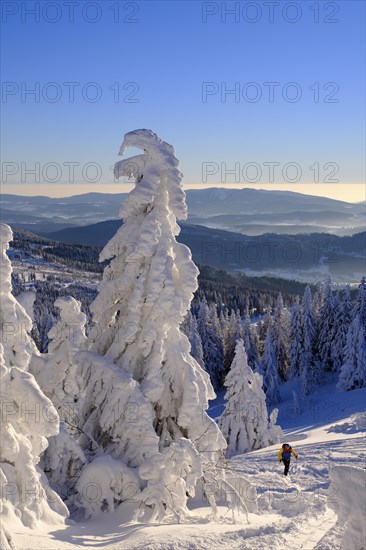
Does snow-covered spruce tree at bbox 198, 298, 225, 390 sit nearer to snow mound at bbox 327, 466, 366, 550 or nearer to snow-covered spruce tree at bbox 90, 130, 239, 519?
snow-covered spruce tree at bbox 90, 130, 239, 519

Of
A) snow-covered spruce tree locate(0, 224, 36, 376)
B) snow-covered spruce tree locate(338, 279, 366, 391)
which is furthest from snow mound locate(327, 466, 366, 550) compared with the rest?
snow-covered spruce tree locate(338, 279, 366, 391)

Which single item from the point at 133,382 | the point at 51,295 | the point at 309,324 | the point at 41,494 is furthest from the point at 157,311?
the point at 51,295

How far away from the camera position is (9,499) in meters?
10.6

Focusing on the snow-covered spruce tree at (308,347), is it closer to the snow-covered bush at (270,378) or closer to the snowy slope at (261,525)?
the snow-covered bush at (270,378)

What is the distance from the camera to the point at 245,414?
3167 centimetres

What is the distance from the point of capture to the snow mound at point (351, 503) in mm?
9250

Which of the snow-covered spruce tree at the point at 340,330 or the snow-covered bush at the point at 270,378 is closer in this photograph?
the snow-covered bush at the point at 270,378

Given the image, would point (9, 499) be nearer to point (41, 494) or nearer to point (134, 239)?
point (41, 494)

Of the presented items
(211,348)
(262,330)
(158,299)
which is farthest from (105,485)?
(262,330)

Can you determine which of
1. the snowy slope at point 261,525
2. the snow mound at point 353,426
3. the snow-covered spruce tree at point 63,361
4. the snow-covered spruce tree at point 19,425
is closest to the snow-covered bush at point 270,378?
the snow mound at point 353,426

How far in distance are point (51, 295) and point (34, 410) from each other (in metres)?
178

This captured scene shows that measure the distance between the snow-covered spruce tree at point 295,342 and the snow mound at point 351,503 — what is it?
167 feet

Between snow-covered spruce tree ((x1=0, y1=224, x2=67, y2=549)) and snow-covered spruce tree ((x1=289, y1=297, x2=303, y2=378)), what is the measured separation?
49647mm

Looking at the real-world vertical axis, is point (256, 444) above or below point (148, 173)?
below
